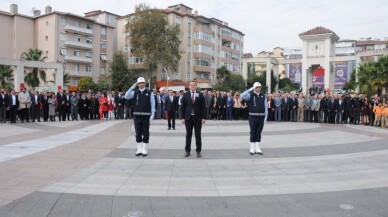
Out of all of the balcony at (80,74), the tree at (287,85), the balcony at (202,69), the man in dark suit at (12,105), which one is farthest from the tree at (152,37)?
the man in dark suit at (12,105)

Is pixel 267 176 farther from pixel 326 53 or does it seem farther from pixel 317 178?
pixel 326 53

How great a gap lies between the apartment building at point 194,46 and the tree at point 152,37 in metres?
5.80

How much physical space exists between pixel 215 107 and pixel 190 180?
18.6 m

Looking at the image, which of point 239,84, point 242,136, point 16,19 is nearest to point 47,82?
point 16,19

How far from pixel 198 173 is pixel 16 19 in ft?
225

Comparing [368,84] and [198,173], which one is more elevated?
[368,84]

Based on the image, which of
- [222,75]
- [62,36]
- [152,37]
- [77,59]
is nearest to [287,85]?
[222,75]

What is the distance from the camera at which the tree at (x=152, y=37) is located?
58.6 meters

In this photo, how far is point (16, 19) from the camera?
219 ft

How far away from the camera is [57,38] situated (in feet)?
215

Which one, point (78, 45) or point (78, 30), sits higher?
point (78, 30)

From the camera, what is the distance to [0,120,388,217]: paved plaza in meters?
5.74

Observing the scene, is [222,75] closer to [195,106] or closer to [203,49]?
[203,49]

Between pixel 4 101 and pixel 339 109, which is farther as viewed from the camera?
pixel 339 109
